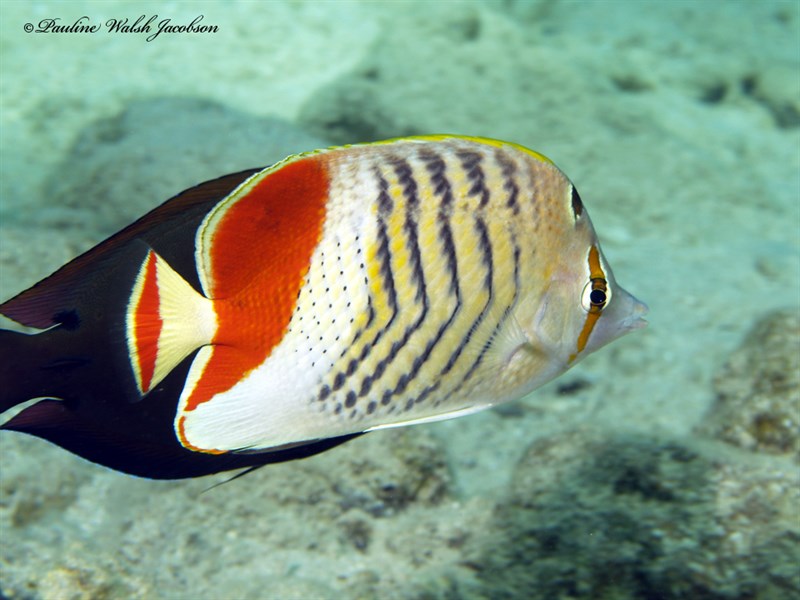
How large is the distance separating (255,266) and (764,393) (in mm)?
2359

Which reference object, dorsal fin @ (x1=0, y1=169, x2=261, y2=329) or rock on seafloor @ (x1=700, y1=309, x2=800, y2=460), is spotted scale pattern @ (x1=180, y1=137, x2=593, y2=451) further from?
rock on seafloor @ (x1=700, y1=309, x2=800, y2=460)

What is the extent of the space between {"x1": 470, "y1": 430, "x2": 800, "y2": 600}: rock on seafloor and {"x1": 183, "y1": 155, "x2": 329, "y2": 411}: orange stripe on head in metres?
1.17

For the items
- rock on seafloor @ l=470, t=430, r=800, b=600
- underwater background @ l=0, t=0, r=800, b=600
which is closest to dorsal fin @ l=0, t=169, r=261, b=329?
underwater background @ l=0, t=0, r=800, b=600

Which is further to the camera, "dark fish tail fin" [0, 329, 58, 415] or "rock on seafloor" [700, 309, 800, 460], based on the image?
"rock on seafloor" [700, 309, 800, 460]

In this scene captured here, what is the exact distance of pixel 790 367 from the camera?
2.59 m

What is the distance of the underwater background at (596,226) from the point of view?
197cm

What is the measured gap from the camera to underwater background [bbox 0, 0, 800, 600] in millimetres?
1972

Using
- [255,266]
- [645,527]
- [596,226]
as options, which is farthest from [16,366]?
[596,226]

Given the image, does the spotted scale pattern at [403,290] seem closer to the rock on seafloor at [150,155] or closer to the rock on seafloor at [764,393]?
the rock on seafloor at [764,393]

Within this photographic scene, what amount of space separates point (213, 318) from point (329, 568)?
A: 140cm

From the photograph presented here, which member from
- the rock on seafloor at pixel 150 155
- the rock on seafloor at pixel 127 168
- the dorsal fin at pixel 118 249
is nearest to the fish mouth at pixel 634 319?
the dorsal fin at pixel 118 249

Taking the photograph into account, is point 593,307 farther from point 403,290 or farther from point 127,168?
point 127,168

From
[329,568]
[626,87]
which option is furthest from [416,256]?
[626,87]

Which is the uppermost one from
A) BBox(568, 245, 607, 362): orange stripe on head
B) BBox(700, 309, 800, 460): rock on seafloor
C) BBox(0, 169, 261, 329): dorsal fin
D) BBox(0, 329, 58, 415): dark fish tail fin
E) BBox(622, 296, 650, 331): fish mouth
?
BBox(0, 169, 261, 329): dorsal fin
